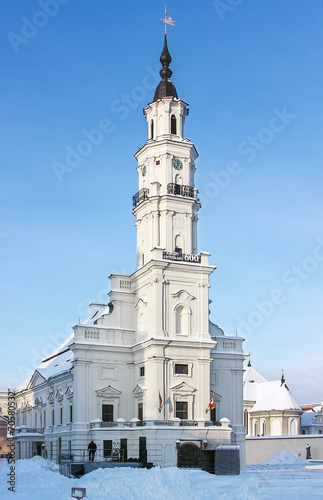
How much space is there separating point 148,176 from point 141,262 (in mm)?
6591

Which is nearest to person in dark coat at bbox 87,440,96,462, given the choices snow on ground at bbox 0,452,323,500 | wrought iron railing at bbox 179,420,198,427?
wrought iron railing at bbox 179,420,198,427

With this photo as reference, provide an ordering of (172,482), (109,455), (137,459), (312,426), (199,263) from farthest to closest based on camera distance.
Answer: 1. (312,426)
2. (199,263)
3. (109,455)
4. (137,459)
5. (172,482)

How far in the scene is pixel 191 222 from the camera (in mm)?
48688

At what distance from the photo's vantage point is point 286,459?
52594 millimetres

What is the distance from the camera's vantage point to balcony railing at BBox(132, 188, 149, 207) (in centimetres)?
4883

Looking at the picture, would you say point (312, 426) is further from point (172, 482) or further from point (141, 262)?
point (172, 482)

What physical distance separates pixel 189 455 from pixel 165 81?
93.2ft

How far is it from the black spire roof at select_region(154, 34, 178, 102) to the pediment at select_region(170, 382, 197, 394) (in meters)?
22.0

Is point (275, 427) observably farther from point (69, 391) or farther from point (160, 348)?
point (160, 348)

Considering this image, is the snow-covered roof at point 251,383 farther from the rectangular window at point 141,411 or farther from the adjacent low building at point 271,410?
the rectangular window at point 141,411

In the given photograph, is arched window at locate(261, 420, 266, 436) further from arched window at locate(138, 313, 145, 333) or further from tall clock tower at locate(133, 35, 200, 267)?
tall clock tower at locate(133, 35, 200, 267)

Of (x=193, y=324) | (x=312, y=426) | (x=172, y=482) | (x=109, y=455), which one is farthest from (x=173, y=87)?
(x=312, y=426)

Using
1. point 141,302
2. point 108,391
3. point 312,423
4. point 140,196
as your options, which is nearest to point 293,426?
point 312,423

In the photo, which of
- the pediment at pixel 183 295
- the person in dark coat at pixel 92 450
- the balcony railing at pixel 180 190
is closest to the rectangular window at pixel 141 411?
the person in dark coat at pixel 92 450
